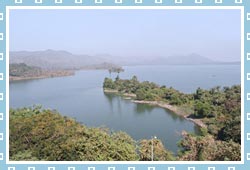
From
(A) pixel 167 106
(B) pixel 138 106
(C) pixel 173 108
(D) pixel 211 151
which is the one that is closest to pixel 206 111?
(C) pixel 173 108

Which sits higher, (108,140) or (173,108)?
(108,140)

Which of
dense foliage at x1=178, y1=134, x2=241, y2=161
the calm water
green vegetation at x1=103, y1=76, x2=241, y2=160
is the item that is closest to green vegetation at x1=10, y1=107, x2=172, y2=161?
dense foliage at x1=178, y1=134, x2=241, y2=161

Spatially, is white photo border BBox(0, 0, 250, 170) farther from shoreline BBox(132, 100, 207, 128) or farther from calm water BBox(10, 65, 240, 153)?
shoreline BBox(132, 100, 207, 128)

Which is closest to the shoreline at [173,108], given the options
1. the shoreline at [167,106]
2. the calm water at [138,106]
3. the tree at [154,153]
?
the shoreline at [167,106]

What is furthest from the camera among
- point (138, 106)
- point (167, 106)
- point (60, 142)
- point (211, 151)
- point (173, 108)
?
point (138, 106)

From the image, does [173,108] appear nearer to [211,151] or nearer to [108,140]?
[211,151]
